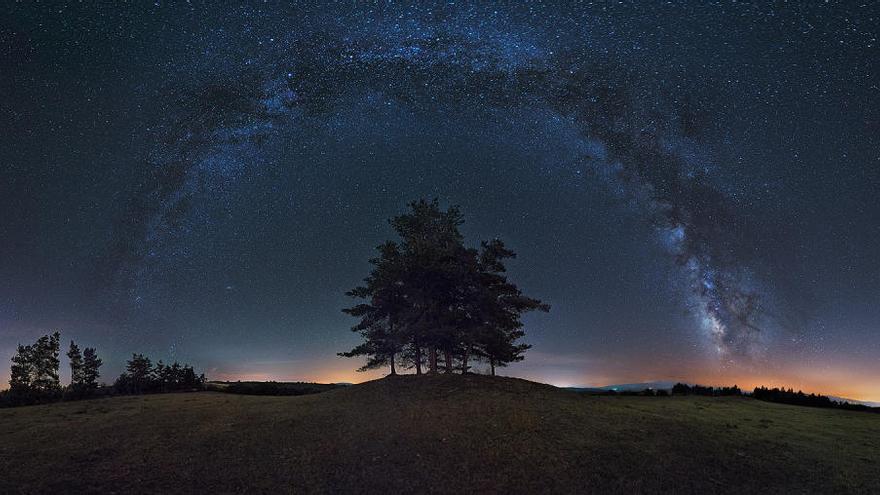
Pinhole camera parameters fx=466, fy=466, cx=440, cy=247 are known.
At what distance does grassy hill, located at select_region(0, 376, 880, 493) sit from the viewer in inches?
555

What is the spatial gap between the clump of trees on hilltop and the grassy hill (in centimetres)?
860

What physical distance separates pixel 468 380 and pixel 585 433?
32.7ft

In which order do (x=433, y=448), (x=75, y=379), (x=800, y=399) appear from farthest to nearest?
(x=75, y=379) → (x=800, y=399) → (x=433, y=448)

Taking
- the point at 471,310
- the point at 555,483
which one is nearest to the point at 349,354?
the point at 471,310

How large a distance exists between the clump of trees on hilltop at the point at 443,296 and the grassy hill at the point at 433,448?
8601mm

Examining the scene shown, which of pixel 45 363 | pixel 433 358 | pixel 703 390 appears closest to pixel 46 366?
pixel 45 363

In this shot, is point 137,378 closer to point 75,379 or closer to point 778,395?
point 75,379

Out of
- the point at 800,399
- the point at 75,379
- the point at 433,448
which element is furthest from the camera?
the point at 75,379

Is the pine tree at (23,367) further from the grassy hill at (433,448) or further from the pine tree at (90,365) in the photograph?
the grassy hill at (433,448)

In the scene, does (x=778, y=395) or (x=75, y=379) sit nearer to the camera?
(x=778, y=395)

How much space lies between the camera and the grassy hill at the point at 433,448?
14.1m

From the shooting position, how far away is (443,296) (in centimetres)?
3441

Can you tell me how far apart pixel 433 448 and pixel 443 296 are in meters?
18.2

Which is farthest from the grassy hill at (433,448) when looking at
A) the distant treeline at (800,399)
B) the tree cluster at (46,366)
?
the tree cluster at (46,366)
